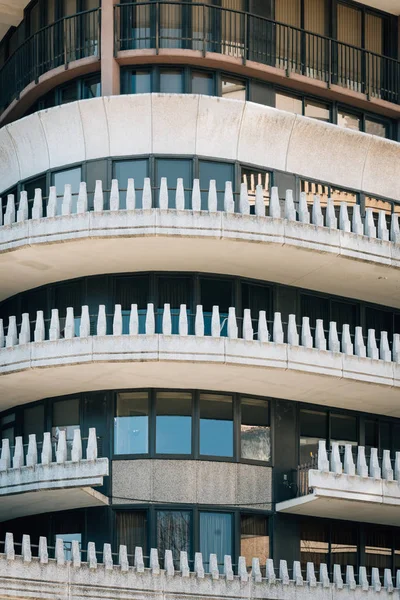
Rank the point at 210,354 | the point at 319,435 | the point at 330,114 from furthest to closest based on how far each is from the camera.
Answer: the point at 330,114 < the point at 319,435 < the point at 210,354

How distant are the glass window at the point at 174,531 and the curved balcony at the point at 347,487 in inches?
95.1

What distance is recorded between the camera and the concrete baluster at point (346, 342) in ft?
135

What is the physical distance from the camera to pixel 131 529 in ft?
131

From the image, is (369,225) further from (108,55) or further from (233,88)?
(108,55)

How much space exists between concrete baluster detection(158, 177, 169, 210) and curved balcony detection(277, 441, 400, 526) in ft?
22.4

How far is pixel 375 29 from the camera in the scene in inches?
1815

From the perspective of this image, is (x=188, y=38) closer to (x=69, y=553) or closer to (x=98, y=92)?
(x=98, y=92)

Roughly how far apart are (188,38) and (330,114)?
15.5ft

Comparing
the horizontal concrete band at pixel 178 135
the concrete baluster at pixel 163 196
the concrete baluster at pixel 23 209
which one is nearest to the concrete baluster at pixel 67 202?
the concrete baluster at pixel 23 209

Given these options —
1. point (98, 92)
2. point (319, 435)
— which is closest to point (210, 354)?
point (319, 435)

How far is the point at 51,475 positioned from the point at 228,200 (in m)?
7.89

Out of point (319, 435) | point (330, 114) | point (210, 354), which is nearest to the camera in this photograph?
point (210, 354)

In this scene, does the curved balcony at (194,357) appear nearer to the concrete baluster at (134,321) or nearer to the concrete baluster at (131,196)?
the concrete baluster at (134,321)

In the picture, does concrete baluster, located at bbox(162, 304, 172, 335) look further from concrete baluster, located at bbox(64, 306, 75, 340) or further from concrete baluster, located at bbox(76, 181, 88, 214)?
concrete baluster, located at bbox(76, 181, 88, 214)
